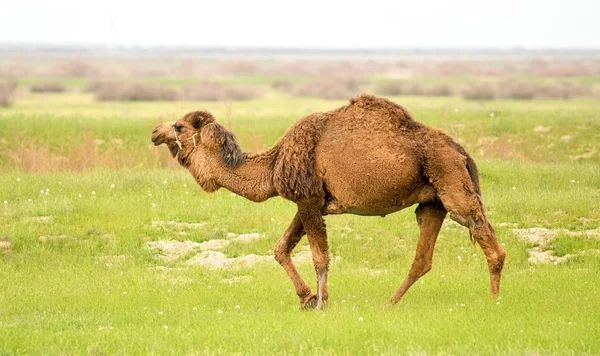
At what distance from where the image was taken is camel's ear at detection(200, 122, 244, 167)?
506 inches

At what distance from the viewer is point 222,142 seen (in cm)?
1289

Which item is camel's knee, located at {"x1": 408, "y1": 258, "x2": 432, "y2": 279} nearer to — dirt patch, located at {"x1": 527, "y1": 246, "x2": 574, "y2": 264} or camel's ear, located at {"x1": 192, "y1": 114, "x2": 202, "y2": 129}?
camel's ear, located at {"x1": 192, "y1": 114, "x2": 202, "y2": 129}

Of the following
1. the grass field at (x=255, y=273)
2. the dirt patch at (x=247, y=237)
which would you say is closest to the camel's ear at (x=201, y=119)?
the grass field at (x=255, y=273)

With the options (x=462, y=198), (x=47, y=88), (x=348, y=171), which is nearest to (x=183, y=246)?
(x=348, y=171)

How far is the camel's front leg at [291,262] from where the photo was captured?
494 inches

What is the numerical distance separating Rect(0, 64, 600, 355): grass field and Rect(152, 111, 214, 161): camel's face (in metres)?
1.96

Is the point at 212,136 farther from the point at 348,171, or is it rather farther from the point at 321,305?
the point at 321,305

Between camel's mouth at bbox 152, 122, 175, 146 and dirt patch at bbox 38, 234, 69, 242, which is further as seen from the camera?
dirt patch at bbox 38, 234, 69, 242

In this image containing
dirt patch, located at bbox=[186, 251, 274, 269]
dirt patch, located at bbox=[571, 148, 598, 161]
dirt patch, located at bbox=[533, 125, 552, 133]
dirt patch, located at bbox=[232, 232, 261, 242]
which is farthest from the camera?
dirt patch, located at bbox=[533, 125, 552, 133]

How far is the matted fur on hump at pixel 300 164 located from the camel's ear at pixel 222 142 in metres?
0.59

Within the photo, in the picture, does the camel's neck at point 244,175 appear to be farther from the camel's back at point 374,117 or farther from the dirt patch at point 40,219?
the dirt patch at point 40,219

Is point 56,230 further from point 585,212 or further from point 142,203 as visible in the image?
point 585,212

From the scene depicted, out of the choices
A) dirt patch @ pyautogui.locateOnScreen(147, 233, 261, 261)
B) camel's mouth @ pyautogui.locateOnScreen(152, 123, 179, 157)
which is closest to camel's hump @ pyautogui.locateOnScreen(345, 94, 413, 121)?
camel's mouth @ pyautogui.locateOnScreen(152, 123, 179, 157)

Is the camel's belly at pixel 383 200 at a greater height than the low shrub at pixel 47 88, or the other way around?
the camel's belly at pixel 383 200
